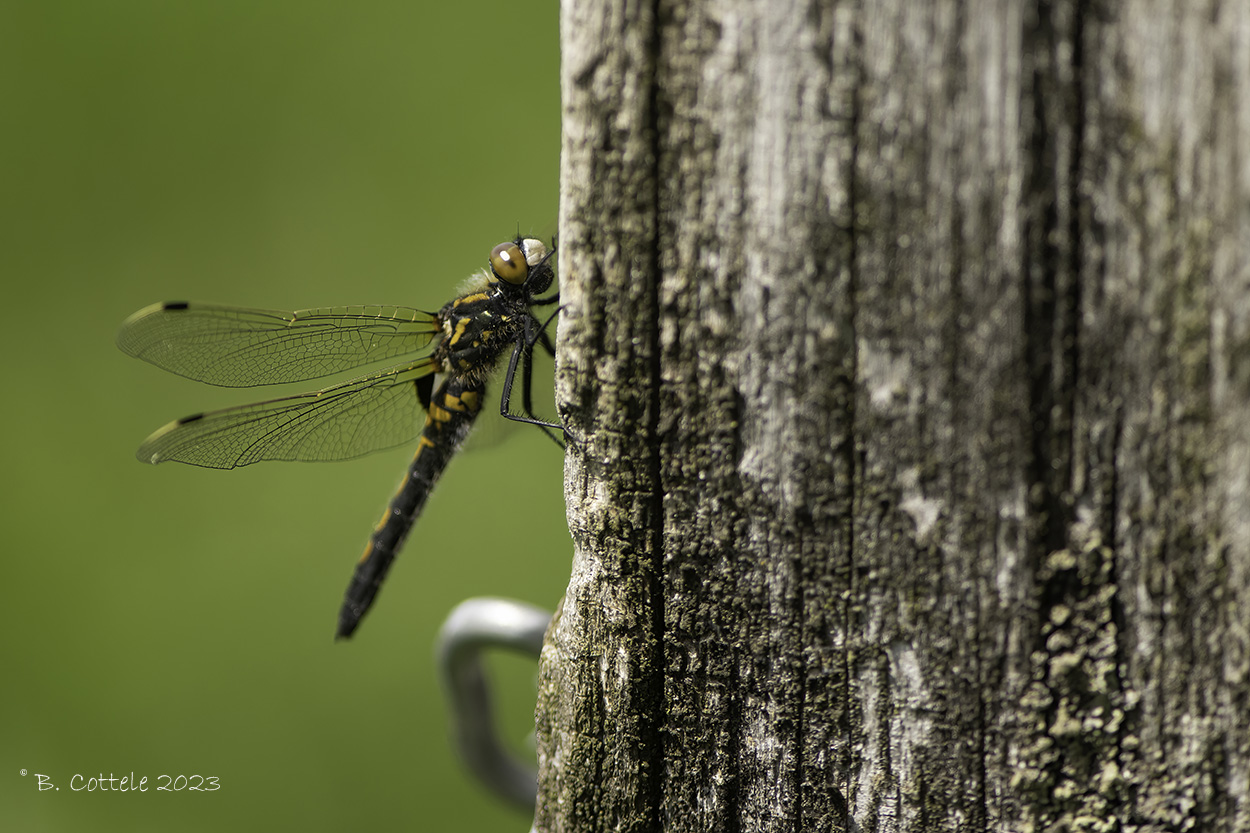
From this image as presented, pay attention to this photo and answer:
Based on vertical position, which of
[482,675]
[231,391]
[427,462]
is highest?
[231,391]

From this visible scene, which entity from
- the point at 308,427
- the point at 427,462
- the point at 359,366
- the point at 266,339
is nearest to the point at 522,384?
the point at 427,462

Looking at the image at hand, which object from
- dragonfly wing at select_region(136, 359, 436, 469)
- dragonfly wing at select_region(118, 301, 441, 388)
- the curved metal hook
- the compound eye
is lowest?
the curved metal hook

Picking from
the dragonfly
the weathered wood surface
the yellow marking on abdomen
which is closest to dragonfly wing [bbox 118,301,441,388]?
the dragonfly

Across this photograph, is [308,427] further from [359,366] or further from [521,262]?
[521,262]

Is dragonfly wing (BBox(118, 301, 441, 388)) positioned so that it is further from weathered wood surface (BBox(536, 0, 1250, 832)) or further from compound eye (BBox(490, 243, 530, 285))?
weathered wood surface (BBox(536, 0, 1250, 832))

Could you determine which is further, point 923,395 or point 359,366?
point 359,366

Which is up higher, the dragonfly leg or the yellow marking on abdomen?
the yellow marking on abdomen

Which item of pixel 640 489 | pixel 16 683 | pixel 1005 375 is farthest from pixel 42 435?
pixel 1005 375

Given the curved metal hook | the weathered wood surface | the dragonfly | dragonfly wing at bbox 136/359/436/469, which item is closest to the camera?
the weathered wood surface
